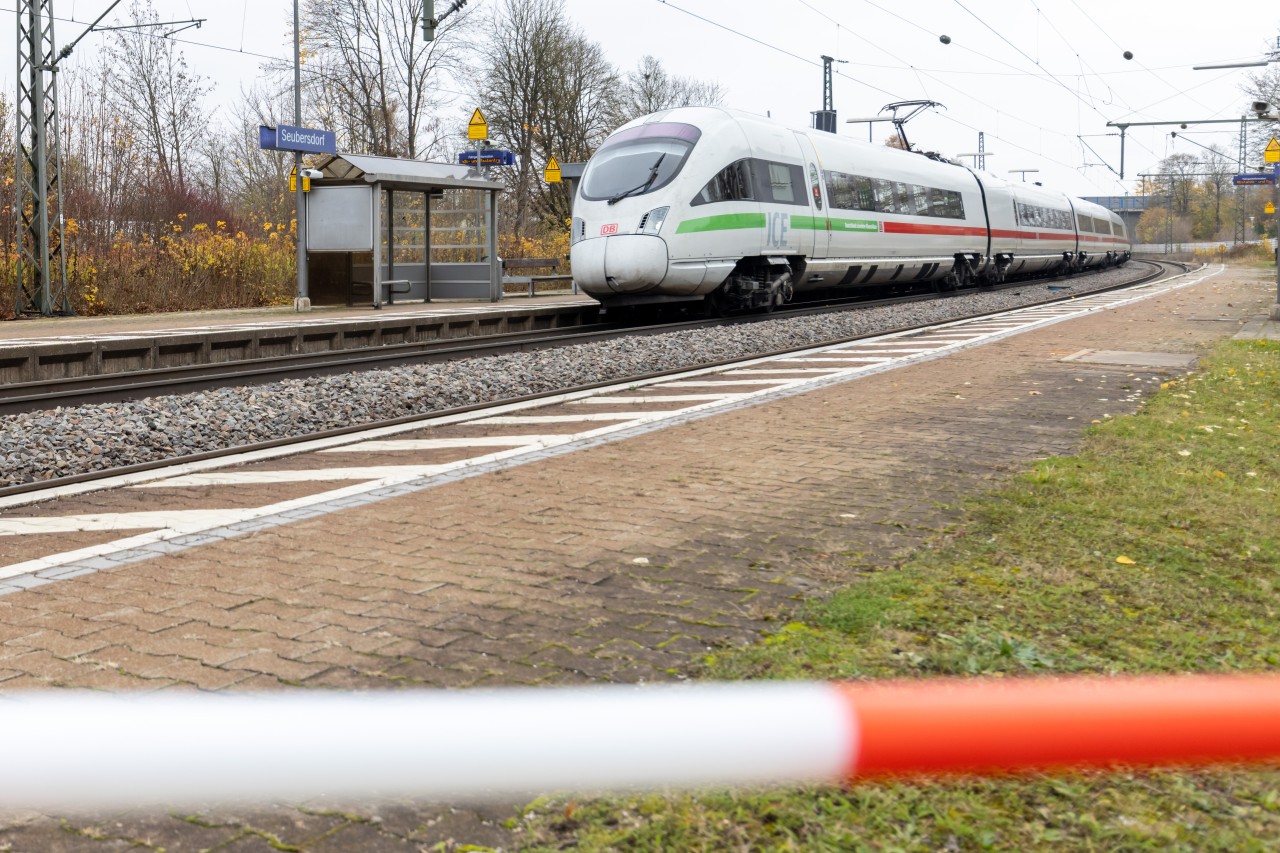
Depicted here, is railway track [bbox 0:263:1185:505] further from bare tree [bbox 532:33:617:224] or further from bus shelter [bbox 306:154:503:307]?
bare tree [bbox 532:33:617:224]

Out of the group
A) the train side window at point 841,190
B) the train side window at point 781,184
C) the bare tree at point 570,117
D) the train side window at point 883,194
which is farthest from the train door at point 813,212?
the bare tree at point 570,117

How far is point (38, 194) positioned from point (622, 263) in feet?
38.7

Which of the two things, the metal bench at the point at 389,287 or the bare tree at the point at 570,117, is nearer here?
the metal bench at the point at 389,287

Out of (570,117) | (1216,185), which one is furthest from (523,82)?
(1216,185)

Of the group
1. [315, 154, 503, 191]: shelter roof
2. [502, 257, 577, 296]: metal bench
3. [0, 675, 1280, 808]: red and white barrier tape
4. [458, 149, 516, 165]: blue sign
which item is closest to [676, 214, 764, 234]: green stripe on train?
[315, 154, 503, 191]: shelter roof

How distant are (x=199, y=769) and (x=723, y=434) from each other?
7.95m

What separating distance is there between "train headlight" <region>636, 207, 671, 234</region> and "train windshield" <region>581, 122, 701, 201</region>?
345mm

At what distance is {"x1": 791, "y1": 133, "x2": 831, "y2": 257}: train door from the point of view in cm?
2094

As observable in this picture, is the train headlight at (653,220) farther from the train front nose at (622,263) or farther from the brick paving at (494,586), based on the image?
the brick paving at (494,586)

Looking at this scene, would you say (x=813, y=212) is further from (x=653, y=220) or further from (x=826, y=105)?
(x=826, y=105)

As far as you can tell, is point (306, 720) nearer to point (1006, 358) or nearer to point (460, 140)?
point (1006, 358)

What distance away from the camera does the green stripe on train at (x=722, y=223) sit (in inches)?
712

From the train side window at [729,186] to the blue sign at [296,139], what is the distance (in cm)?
995

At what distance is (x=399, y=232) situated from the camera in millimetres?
26328
